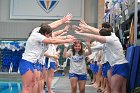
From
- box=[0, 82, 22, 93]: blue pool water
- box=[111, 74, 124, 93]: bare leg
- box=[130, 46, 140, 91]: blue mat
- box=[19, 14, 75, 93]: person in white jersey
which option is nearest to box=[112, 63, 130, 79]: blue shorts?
box=[111, 74, 124, 93]: bare leg

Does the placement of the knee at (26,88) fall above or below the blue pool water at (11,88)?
above

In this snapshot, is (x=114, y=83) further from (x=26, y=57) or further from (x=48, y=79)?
(x=48, y=79)

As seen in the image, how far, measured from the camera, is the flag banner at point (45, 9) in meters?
23.6

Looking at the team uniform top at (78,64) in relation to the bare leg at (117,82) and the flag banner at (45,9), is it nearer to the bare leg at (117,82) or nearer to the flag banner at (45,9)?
the bare leg at (117,82)

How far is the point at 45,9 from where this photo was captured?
78.6 feet

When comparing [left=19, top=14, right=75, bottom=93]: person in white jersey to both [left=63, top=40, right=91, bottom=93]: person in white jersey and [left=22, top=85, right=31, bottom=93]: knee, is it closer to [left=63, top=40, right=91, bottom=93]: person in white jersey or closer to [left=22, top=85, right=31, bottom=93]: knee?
[left=22, top=85, right=31, bottom=93]: knee

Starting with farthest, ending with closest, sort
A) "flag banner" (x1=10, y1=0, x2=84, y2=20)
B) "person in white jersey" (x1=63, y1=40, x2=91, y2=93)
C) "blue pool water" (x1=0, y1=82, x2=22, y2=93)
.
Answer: "flag banner" (x1=10, y1=0, x2=84, y2=20)
"blue pool water" (x1=0, y1=82, x2=22, y2=93)
"person in white jersey" (x1=63, y1=40, x2=91, y2=93)

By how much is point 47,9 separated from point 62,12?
42.4 inches

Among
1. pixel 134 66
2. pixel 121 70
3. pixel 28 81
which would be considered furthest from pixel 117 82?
pixel 28 81

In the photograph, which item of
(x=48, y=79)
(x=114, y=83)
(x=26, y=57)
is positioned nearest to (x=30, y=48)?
(x=26, y=57)

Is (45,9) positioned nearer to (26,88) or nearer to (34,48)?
(34,48)

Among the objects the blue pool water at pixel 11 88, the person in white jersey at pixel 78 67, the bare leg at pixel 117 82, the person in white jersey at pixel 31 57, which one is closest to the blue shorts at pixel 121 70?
the bare leg at pixel 117 82

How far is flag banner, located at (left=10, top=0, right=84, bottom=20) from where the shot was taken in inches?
930

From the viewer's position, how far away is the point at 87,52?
817cm
